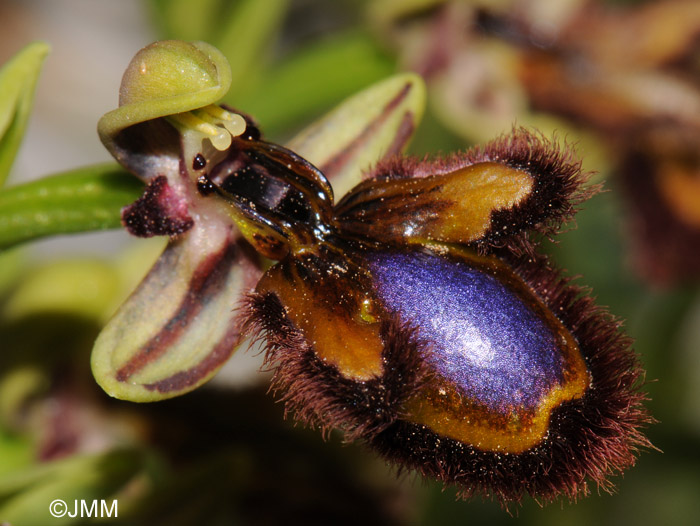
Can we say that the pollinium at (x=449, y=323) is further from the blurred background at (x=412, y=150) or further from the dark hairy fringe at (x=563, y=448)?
the blurred background at (x=412, y=150)

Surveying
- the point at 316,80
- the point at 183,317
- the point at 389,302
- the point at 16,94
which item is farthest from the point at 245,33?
the point at 389,302

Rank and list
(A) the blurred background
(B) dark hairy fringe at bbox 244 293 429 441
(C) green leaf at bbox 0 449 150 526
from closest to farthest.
→ 1. (B) dark hairy fringe at bbox 244 293 429 441
2. (C) green leaf at bbox 0 449 150 526
3. (A) the blurred background

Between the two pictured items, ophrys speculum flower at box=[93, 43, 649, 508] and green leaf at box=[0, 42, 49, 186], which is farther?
green leaf at box=[0, 42, 49, 186]

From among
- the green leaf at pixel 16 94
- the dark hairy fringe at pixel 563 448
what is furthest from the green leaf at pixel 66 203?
the dark hairy fringe at pixel 563 448

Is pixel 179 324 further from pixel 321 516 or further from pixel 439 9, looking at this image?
pixel 439 9

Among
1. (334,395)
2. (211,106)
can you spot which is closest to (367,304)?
(334,395)

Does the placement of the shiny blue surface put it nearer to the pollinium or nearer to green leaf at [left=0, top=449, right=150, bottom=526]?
the pollinium

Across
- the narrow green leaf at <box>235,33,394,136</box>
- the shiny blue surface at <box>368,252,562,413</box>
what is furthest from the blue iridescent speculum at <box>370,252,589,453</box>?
the narrow green leaf at <box>235,33,394,136</box>

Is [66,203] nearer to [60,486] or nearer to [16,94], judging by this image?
[16,94]
